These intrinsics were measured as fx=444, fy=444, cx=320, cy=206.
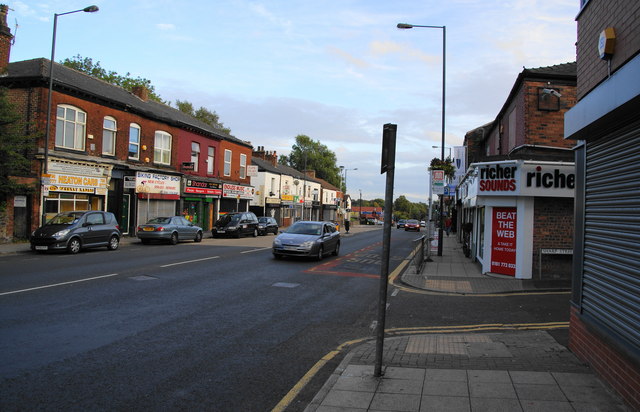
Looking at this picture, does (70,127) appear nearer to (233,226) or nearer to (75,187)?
(75,187)

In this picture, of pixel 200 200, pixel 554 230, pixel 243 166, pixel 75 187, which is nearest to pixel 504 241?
pixel 554 230

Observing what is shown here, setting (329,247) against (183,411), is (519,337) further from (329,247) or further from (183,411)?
(329,247)

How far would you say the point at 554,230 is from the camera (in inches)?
506

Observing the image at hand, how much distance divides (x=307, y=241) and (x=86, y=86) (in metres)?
16.1

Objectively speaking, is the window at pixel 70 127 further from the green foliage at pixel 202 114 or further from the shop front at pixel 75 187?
the green foliage at pixel 202 114

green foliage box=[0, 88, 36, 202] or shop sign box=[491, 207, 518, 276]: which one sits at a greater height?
green foliage box=[0, 88, 36, 202]

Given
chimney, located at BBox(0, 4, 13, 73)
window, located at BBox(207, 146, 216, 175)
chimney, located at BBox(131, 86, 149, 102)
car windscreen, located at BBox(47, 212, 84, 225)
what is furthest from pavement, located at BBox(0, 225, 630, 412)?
window, located at BBox(207, 146, 216, 175)

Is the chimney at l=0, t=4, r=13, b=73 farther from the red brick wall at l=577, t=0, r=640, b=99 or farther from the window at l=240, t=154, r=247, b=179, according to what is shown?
the red brick wall at l=577, t=0, r=640, b=99

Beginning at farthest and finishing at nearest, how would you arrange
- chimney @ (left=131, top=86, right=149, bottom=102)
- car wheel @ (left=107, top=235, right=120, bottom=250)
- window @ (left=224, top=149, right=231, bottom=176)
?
window @ (left=224, top=149, right=231, bottom=176) → chimney @ (left=131, top=86, right=149, bottom=102) → car wheel @ (left=107, top=235, right=120, bottom=250)

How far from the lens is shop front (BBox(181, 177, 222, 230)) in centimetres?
3139

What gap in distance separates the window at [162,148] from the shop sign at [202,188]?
89.6 inches

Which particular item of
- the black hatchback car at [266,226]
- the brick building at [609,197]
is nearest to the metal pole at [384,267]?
the brick building at [609,197]

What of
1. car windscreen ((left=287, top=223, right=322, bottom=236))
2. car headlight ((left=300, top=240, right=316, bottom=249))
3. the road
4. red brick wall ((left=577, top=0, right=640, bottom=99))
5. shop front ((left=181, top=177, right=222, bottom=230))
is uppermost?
red brick wall ((left=577, top=0, right=640, bottom=99))

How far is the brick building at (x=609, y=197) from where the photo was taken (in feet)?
13.9
